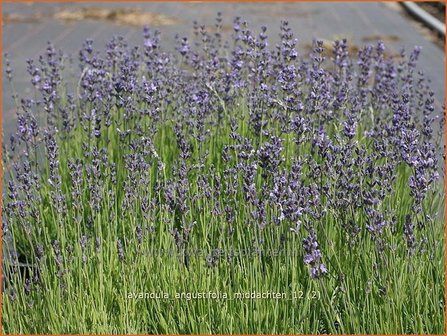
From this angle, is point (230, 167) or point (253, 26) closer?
point (230, 167)

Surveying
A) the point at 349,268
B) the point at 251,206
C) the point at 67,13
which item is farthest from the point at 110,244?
the point at 67,13

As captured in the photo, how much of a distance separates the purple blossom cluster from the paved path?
14.5 ft

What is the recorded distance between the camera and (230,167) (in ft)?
16.6

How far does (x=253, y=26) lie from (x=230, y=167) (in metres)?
9.72

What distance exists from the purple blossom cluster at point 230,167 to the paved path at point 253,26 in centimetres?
443

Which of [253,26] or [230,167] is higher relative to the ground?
[253,26]

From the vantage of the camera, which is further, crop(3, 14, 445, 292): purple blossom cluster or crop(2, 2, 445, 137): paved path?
crop(2, 2, 445, 137): paved path

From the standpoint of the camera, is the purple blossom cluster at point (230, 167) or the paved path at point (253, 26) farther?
the paved path at point (253, 26)

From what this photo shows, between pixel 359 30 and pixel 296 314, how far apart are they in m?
11.1

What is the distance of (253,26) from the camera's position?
570 inches

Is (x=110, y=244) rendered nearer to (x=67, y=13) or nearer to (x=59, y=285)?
(x=59, y=285)

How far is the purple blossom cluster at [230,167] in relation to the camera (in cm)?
386

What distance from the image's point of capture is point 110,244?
4.38 m

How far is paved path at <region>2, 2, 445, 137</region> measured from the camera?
12.4m
